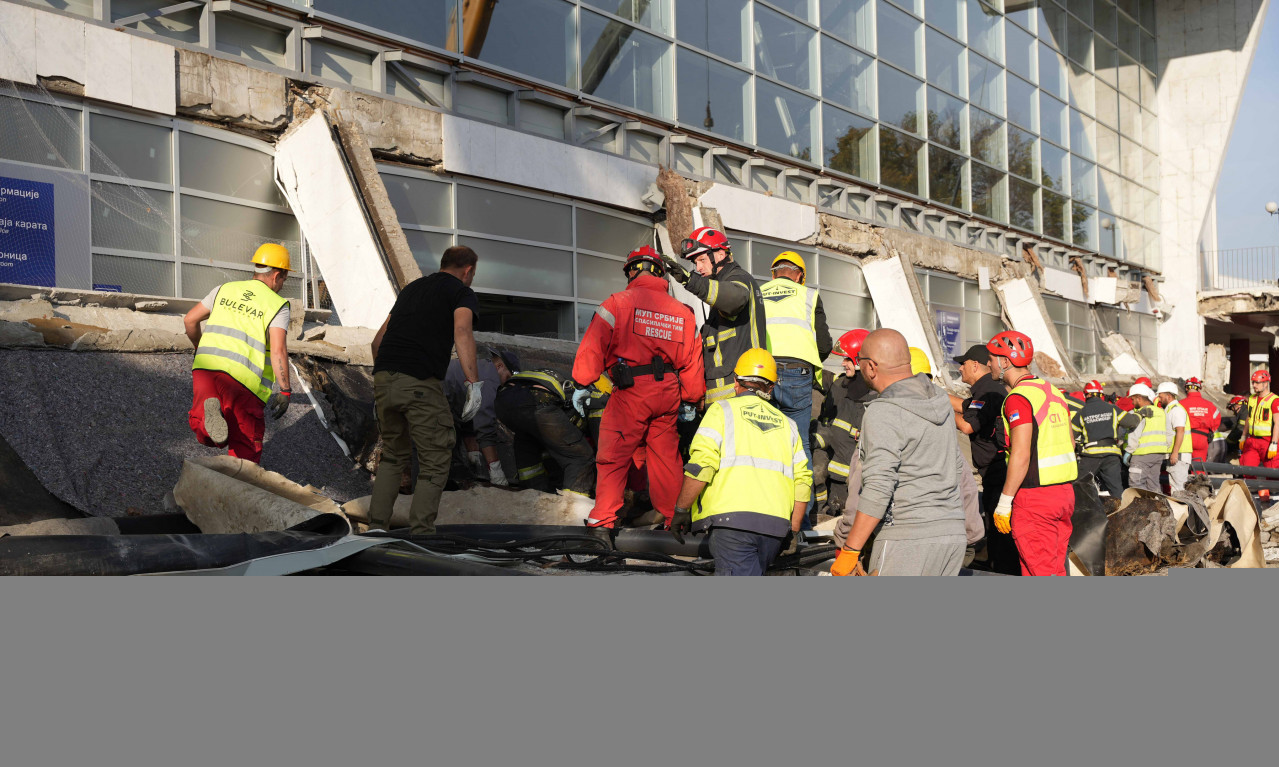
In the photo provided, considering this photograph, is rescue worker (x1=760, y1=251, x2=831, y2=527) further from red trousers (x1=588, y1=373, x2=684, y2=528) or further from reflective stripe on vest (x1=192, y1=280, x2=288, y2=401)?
reflective stripe on vest (x1=192, y1=280, x2=288, y2=401)

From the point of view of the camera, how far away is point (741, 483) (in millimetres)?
4617

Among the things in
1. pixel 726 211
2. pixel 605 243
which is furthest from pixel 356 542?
pixel 726 211

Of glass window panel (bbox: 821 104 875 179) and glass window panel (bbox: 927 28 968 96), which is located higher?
glass window panel (bbox: 927 28 968 96)

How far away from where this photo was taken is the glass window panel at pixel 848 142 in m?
18.5

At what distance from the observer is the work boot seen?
5.95m

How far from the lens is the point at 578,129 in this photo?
14.0 m

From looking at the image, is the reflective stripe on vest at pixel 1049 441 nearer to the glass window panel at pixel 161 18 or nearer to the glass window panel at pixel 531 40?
the glass window panel at pixel 161 18

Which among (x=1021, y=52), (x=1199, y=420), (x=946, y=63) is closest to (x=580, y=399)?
(x=1199, y=420)

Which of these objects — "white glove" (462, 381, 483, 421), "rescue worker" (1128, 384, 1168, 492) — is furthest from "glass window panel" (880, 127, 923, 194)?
"white glove" (462, 381, 483, 421)

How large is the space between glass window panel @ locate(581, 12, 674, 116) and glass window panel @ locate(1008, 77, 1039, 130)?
13.0m

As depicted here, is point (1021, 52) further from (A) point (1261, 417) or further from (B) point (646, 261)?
(B) point (646, 261)

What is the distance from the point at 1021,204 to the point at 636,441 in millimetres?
21620

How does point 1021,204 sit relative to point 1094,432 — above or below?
above

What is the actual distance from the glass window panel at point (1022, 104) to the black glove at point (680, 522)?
73.3 ft
